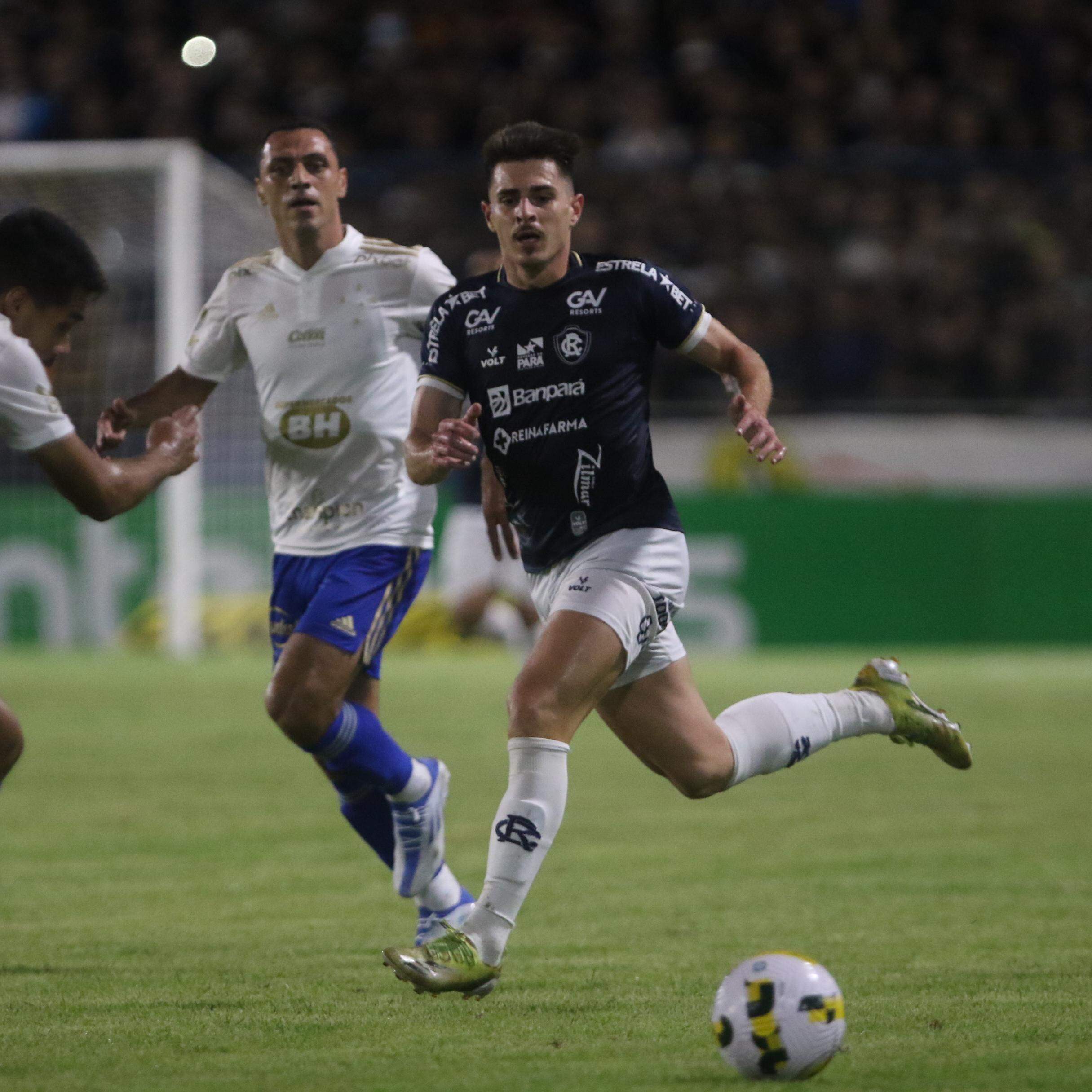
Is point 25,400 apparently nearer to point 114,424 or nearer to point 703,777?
point 114,424

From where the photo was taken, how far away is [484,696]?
13258mm

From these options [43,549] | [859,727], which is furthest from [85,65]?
[859,727]

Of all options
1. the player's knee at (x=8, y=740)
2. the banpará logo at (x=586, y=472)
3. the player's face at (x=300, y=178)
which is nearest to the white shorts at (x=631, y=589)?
the banpará logo at (x=586, y=472)

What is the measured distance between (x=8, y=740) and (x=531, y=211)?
6.78ft

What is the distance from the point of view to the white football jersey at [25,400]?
16.0 ft

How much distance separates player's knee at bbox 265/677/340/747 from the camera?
5.61 metres

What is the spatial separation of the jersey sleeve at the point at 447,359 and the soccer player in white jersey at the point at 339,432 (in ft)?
2.68

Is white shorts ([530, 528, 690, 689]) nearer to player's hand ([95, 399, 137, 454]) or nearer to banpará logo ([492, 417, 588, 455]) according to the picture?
banpará logo ([492, 417, 588, 455])

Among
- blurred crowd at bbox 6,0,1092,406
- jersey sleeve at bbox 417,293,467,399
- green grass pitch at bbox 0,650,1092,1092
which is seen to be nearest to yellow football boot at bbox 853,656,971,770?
green grass pitch at bbox 0,650,1092,1092

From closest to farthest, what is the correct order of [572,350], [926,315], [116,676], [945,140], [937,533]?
[572,350], [116,676], [937,533], [926,315], [945,140]

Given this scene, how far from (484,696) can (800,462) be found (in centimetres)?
530

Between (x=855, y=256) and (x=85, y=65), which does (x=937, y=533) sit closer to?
(x=855, y=256)

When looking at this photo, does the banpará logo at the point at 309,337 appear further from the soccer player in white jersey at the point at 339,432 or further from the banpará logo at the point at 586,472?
the banpará logo at the point at 586,472

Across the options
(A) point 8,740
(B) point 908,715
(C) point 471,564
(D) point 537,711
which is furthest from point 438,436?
(C) point 471,564
